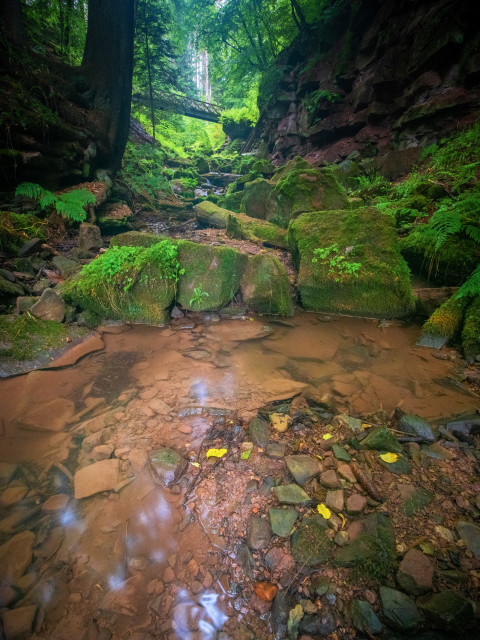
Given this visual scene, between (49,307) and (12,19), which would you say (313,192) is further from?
(12,19)

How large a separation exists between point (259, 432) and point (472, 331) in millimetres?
2638

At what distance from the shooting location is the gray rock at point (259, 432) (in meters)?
2.06

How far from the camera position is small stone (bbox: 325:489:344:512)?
1.57 metres

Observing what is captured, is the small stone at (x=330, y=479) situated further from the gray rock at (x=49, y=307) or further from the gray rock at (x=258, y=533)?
the gray rock at (x=49, y=307)

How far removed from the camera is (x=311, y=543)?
142 centimetres

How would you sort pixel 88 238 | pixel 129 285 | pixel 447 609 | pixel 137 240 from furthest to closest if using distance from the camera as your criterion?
pixel 88 238 → pixel 137 240 → pixel 129 285 → pixel 447 609

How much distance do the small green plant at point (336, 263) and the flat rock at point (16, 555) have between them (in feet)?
13.1

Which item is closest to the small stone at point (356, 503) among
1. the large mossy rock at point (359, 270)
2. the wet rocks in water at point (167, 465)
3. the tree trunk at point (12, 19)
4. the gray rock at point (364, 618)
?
the gray rock at point (364, 618)

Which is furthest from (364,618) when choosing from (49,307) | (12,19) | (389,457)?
(12,19)

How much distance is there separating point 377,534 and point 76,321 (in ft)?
12.2

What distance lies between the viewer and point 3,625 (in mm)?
1196

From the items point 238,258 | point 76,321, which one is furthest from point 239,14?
point 76,321

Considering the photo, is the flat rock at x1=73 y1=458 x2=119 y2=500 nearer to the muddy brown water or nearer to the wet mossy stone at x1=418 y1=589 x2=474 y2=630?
the muddy brown water

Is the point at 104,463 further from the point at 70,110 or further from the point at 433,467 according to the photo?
the point at 70,110
